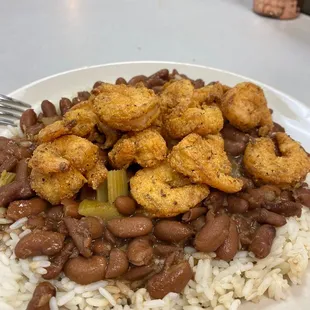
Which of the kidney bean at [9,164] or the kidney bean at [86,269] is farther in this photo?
the kidney bean at [9,164]

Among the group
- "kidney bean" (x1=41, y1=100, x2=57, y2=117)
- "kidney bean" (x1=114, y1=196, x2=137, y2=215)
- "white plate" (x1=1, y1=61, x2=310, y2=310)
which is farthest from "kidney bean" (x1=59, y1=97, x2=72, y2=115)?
"kidney bean" (x1=114, y1=196, x2=137, y2=215)

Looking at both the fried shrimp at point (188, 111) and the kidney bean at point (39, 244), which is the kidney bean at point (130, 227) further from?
the fried shrimp at point (188, 111)

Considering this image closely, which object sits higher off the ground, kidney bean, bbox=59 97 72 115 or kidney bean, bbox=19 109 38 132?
kidney bean, bbox=59 97 72 115

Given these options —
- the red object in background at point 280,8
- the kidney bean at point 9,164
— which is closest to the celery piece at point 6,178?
the kidney bean at point 9,164

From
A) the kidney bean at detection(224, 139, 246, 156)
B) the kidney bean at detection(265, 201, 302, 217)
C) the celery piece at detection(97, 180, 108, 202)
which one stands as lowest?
the celery piece at detection(97, 180, 108, 202)

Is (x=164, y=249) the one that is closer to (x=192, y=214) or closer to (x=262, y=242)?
(x=192, y=214)

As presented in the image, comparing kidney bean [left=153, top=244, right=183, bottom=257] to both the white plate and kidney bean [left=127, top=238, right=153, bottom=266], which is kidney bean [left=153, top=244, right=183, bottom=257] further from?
the white plate
